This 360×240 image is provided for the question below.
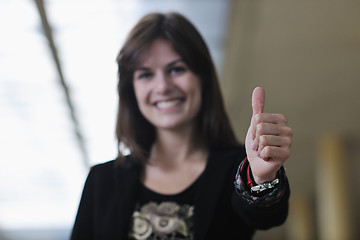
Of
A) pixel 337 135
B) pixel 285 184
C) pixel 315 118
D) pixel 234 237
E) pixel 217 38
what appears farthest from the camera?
pixel 337 135

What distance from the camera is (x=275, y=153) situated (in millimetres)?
859

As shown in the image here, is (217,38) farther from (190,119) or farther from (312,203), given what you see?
(312,203)

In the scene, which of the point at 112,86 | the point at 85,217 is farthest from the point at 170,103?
the point at 112,86

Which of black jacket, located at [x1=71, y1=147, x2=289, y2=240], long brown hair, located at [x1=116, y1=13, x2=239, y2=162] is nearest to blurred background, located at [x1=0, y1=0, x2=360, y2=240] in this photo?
long brown hair, located at [x1=116, y1=13, x2=239, y2=162]

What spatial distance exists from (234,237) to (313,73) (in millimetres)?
6594

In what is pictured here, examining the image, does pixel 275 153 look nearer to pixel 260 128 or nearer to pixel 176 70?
pixel 260 128

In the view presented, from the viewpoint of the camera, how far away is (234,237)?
122 centimetres

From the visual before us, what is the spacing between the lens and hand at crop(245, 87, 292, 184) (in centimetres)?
85

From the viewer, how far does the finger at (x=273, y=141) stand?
0.85 metres

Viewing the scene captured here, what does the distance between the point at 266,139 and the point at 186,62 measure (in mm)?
485

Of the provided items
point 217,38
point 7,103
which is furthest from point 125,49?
point 7,103

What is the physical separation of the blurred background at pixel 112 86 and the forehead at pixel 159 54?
225cm

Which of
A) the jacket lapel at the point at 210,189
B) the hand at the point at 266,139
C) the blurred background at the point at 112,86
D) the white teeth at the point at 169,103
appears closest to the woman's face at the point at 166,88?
the white teeth at the point at 169,103

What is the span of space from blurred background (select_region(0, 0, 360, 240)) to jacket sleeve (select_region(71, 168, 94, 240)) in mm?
2289
